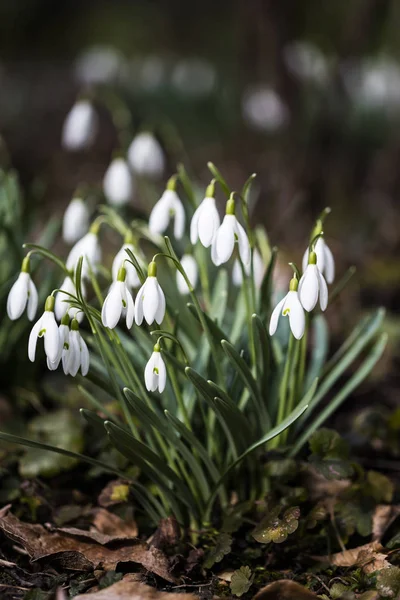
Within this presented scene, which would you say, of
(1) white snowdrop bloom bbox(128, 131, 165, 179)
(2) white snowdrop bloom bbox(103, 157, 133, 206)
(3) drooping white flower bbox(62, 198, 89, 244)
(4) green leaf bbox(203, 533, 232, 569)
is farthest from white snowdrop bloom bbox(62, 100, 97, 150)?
(4) green leaf bbox(203, 533, 232, 569)

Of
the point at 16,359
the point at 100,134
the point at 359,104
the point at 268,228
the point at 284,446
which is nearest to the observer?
the point at 284,446

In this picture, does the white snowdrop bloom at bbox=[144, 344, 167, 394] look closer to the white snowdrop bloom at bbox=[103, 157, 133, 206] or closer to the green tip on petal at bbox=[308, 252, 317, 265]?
the green tip on petal at bbox=[308, 252, 317, 265]

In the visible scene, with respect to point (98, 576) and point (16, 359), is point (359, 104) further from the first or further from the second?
point (98, 576)

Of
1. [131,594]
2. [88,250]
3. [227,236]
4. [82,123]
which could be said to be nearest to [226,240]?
[227,236]

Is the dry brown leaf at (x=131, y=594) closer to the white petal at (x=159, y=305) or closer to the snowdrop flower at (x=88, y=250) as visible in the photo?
the white petal at (x=159, y=305)

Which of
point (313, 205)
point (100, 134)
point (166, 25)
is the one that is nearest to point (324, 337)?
point (313, 205)
